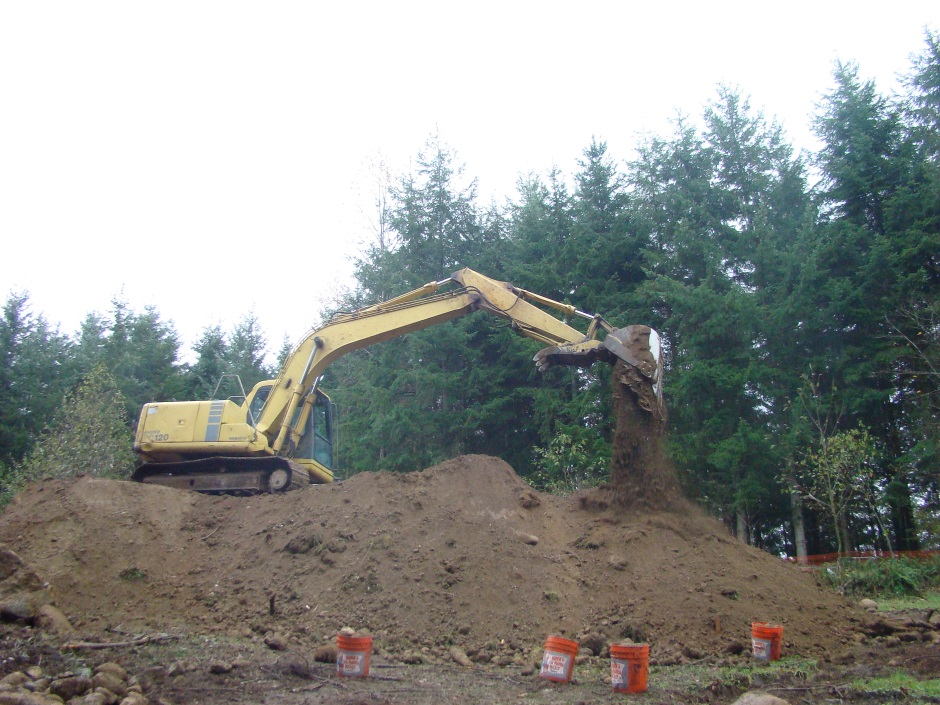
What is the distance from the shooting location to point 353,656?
21.6ft

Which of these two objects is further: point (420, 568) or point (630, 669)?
point (420, 568)

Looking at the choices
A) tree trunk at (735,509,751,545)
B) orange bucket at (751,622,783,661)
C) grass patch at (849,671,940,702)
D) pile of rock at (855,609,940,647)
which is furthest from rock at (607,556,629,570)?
tree trunk at (735,509,751,545)

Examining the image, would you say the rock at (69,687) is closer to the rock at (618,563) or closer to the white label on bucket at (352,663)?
the white label on bucket at (352,663)

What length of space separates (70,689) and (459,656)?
369 cm

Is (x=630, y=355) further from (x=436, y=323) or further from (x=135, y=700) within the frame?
(x=135, y=700)

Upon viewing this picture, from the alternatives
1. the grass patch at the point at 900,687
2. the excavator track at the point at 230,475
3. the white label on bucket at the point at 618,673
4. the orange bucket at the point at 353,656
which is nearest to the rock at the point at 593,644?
the white label on bucket at the point at 618,673

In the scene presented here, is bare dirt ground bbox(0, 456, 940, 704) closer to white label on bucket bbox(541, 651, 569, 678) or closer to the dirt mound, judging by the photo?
→ the dirt mound

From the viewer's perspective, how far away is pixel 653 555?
9.46 meters

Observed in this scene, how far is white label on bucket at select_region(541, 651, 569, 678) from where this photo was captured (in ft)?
21.2

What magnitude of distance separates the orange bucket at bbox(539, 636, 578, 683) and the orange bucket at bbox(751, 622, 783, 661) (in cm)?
214

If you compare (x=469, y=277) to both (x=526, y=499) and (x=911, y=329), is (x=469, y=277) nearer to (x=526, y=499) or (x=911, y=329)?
(x=526, y=499)

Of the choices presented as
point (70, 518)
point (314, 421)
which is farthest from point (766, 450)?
point (70, 518)

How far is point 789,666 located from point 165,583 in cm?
775

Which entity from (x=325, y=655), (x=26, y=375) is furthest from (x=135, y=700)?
(x=26, y=375)
